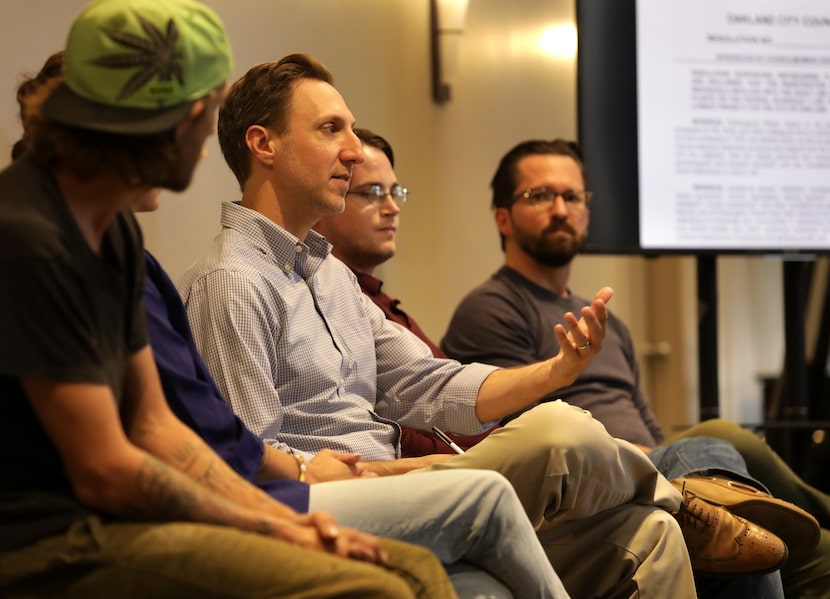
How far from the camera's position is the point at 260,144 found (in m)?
2.20

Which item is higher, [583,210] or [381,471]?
[583,210]

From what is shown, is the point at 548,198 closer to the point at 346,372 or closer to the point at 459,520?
the point at 346,372

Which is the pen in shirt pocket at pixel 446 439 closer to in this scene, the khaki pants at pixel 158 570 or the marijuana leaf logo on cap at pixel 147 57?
the khaki pants at pixel 158 570

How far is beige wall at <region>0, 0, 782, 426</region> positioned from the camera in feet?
9.01

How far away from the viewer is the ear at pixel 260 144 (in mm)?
2186

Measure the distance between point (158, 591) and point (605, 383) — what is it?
6.97 ft

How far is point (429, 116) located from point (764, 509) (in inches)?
85.1

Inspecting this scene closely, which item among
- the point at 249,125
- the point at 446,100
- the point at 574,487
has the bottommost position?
the point at 574,487

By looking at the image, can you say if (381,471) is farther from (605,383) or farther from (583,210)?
(583,210)

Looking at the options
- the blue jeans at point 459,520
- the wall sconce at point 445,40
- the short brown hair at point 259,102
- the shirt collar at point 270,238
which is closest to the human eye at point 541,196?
the wall sconce at point 445,40

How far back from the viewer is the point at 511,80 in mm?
4316

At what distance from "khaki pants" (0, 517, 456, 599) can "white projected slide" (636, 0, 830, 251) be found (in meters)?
2.59

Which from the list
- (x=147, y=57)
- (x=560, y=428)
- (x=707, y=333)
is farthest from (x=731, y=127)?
(x=147, y=57)

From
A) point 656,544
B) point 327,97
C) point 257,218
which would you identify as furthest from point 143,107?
point 656,544
